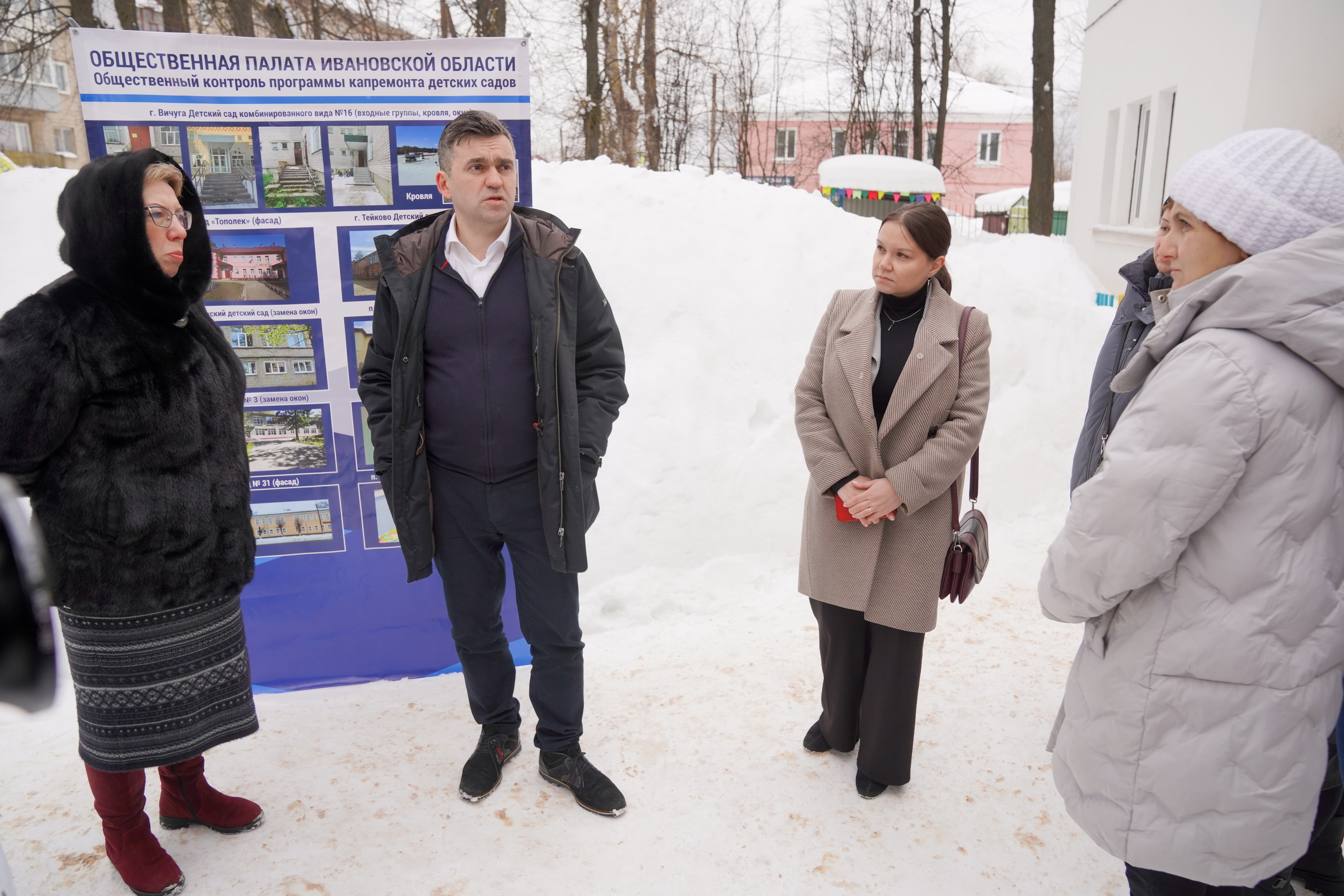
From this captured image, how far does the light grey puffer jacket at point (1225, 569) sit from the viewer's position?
1.62 m

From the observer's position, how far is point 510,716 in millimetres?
3195

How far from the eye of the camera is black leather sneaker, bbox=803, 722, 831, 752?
320 centimetres

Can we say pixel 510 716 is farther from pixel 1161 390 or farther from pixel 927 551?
pixel 1161 390

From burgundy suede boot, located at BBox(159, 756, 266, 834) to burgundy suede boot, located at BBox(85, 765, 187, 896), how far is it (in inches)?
7.5

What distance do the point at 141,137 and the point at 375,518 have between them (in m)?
1.68

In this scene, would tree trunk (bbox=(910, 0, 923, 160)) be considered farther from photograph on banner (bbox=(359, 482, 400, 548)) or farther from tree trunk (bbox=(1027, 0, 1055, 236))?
photograph on banner (bbox=(359, 482, 400, 548))

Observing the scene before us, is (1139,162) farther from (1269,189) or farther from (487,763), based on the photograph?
(487,763)

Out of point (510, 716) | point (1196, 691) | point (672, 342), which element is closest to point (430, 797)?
point (510, 716)

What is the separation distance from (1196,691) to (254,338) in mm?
3365

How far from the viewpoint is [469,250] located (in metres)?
2.84

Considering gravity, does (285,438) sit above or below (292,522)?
above

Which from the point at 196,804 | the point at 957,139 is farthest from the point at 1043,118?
the point at 957,139

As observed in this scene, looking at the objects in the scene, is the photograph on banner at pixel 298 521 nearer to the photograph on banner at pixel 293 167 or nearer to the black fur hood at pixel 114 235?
the photograph on banner at pixel 293 167

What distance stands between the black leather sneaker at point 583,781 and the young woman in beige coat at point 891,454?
0.86 metres
